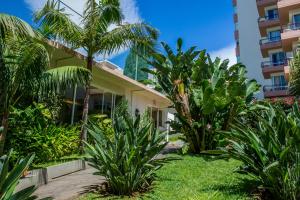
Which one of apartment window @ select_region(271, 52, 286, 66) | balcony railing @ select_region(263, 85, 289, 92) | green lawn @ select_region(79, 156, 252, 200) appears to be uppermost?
apartment window @ select_region(271, 52, 286, 66)

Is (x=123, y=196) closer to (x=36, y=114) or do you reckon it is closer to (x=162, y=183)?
(x=162, y=183)

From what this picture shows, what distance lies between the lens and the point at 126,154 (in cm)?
655

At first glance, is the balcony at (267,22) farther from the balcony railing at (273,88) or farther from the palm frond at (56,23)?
the palm frond at (56,23)

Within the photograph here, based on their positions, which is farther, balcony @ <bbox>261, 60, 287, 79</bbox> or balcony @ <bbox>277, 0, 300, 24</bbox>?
balcony @ <bbox>261, 60, 287, 79</bbox>

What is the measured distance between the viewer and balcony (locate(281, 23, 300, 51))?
32344 millimetres

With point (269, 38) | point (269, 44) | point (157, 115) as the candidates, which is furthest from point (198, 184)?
point (269, 38)

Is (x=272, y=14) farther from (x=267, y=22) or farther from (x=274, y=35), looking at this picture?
(x=274, y=35)

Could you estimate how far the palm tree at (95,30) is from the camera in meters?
11.8

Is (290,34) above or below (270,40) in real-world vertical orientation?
below

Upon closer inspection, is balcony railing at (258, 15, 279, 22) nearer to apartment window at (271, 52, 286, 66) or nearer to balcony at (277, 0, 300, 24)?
apartment window at (271, 52, 286, 66)

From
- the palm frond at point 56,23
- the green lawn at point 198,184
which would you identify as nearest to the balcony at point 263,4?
the palm frond at point 56,23

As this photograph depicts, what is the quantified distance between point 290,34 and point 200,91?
915 inches

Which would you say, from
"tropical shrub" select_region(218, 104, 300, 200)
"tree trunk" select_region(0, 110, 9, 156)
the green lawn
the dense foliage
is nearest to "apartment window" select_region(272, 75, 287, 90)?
the green lawn

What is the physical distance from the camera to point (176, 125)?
14.7 metres
